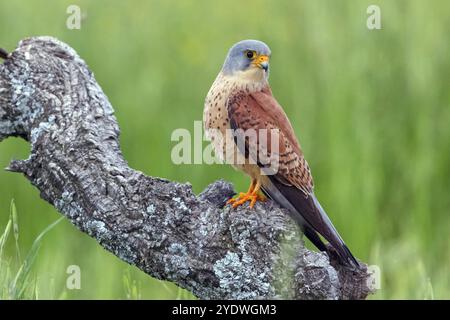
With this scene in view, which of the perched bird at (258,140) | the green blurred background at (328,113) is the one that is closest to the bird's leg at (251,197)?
the perched bird at (258,140)

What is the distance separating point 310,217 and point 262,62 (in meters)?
0.90

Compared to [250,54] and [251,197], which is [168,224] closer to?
[251,197]

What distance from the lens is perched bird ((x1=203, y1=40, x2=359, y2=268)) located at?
13.4ft

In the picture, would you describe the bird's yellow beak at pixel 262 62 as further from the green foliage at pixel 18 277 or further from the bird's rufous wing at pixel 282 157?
the green foliage at pixel 18 277

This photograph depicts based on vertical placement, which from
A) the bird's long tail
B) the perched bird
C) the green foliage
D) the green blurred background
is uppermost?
the green blurred background

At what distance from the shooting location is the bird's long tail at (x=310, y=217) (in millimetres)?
3805

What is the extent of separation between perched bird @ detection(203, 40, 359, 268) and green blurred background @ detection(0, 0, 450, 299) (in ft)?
7.29

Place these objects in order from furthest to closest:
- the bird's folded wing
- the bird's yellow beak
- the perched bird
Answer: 1. the bird's yellow beak
2. the bird's folded wing
3. the perched bird

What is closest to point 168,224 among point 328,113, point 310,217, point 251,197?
point 251,197

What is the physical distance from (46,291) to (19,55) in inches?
41.7

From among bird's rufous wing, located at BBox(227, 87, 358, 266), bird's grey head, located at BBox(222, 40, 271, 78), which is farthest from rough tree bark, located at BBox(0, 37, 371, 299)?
bird's grey head, located at BBox(222, 40, 271, 78)

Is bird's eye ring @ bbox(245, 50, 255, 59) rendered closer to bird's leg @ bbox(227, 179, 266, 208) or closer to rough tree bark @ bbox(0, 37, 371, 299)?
bird's leg @ bbox(227, 179, 266, 208)

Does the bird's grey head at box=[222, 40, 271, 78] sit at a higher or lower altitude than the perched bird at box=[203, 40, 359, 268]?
higher

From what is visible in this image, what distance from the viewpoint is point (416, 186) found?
7.20 metres
